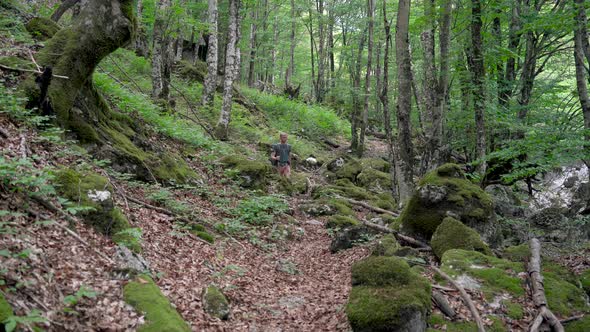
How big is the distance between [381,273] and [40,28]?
934 centimetres

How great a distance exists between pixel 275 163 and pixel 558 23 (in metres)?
9.31

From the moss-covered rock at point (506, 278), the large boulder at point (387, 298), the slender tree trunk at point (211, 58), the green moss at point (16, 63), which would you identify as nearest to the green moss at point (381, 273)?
the large boulder at point (387, 298)

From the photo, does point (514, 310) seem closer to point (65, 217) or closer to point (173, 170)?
point (65, 217)

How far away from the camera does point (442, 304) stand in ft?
17.9

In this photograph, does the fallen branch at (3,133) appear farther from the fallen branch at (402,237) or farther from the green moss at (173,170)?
the fallen branch at (402,237)

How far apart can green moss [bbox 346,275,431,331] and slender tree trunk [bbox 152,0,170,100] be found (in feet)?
37.4

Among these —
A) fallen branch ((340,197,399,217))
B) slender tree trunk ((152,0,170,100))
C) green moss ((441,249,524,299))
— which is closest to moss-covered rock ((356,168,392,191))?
fallen branch ((340,197,399,217))

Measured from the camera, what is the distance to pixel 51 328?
3.29 m

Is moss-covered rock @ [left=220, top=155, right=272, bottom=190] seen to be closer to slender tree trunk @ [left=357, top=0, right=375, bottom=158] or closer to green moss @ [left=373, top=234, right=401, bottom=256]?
green moss @ [left=373, top=234, right=401, bottom=256]

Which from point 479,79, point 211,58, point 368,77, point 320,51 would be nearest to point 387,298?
point 479,79

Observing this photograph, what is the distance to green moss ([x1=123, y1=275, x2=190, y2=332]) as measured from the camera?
13.2ft

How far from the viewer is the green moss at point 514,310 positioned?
211 inches

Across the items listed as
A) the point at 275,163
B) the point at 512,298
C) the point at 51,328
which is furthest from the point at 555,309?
the point at 275,163

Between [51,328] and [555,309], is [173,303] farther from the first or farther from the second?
[555,309]
